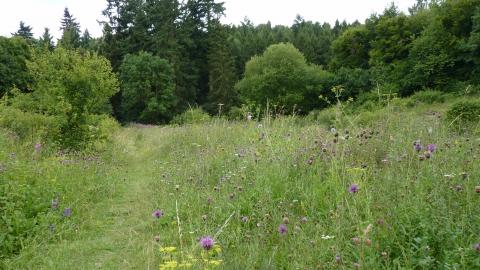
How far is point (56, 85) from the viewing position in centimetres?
775

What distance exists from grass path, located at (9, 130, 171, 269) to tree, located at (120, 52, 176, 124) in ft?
86.8

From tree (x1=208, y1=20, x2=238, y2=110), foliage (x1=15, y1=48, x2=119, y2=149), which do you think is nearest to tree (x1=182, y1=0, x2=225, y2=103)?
tree (x1=208, y1=20, x2=238, y2=110)

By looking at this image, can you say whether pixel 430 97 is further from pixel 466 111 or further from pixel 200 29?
pixel 200 29

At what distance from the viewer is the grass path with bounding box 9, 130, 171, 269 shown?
2.75 meters

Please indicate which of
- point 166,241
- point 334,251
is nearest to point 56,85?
point 166,241

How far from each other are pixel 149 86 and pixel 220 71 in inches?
289

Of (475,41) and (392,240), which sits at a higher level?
(475,41)

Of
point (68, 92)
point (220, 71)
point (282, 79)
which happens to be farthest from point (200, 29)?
point (68, 92)

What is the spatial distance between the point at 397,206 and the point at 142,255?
207 cm

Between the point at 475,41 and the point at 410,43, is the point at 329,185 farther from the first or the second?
the point at 410,43

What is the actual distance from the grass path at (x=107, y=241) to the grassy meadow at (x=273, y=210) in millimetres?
13

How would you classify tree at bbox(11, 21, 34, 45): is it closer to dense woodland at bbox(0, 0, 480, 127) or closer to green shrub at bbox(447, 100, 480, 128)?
dense woodland at bbox(0, 0, 480, 127)

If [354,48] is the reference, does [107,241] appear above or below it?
below

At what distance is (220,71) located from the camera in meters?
33.1
